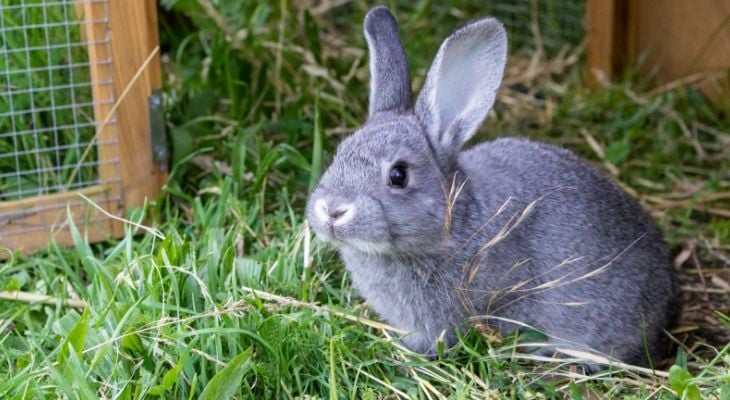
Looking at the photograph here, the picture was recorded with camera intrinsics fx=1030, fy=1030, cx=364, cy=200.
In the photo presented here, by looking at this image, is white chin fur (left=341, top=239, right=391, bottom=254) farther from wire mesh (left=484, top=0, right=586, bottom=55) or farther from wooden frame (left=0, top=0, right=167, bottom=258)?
wire mesh (left=484, top=0, right=586, bottom=55)

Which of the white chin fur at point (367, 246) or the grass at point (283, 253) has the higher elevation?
the white chin fur at point (367, 246)

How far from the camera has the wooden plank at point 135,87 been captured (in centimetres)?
405

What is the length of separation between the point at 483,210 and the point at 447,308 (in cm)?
35

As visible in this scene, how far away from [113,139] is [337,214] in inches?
57.2

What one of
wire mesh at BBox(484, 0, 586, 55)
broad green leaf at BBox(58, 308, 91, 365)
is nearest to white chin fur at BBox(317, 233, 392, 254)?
broad green leaf at BBox(58, 308, 91, 365)

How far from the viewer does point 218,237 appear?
12.6ft

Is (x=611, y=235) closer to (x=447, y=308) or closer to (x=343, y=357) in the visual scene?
(x=447, y=308)

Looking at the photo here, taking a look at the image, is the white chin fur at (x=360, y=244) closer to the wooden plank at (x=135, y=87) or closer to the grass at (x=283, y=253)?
the grass at (x=283, y=253)

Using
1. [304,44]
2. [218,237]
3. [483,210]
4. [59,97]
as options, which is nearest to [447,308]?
[483,210]

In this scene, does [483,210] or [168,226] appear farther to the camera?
[168,226]

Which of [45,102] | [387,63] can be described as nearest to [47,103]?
[45,102]

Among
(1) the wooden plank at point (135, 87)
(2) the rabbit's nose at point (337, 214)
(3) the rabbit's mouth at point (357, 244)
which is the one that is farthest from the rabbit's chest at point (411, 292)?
(1) the wooden plank at point (135, 87)

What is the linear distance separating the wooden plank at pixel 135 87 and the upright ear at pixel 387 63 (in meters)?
1.03

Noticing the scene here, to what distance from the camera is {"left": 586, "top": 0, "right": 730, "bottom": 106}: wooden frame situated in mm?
5566
